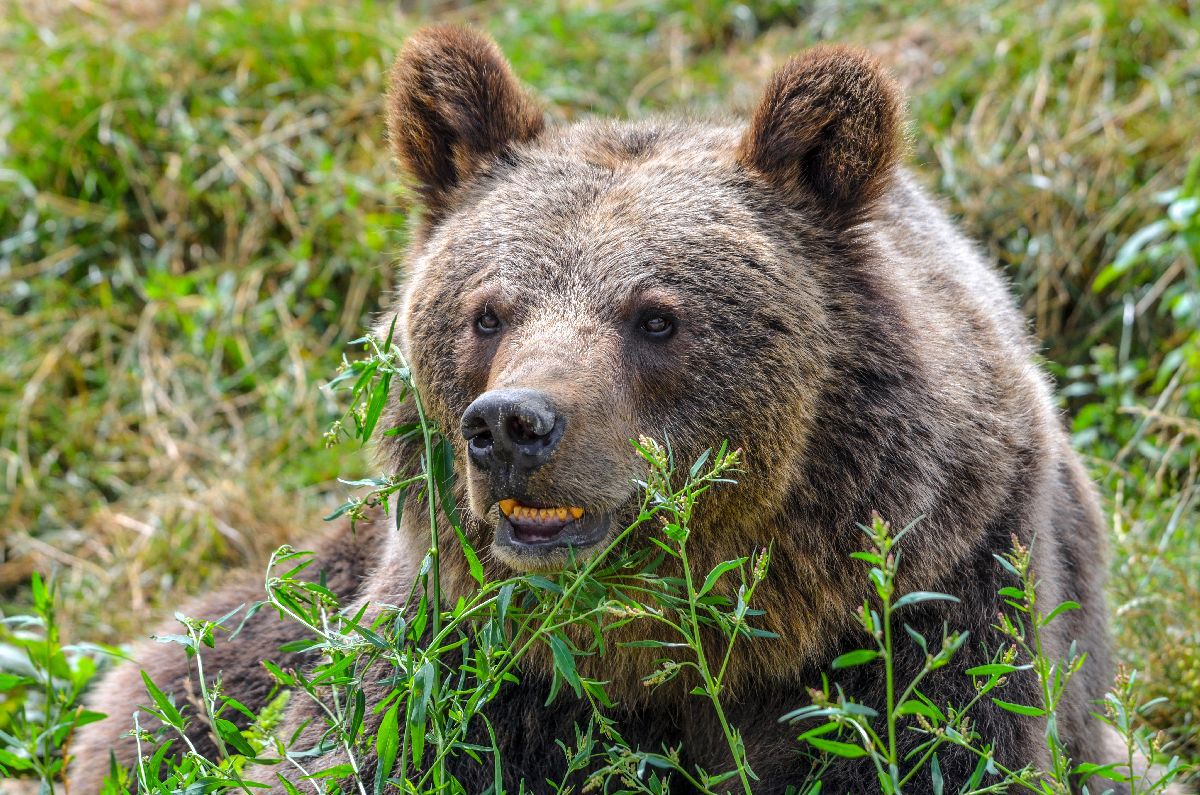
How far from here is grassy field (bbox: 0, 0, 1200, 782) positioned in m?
6.52

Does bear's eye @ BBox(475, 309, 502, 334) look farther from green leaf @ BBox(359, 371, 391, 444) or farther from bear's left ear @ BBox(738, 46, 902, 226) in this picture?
bear's left ear @ BBox(738, 46, 902, 226)

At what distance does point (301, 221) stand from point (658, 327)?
4.77 metres

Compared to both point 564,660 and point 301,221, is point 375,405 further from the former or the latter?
point 301,221

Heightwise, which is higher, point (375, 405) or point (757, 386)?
point (375, 405)

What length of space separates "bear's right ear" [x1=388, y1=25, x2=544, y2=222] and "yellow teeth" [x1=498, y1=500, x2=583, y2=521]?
1266mm

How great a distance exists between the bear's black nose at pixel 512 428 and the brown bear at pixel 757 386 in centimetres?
10

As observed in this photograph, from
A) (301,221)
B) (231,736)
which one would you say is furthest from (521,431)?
(301,221)

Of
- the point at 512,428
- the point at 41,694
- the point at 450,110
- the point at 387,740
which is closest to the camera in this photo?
the point at 387,740

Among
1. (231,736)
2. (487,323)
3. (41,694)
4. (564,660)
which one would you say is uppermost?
(487,323)

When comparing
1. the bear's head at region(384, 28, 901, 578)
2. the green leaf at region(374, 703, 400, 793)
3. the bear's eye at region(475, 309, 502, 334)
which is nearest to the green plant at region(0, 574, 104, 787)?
the green leaf at region(374, 703, 400, 793)

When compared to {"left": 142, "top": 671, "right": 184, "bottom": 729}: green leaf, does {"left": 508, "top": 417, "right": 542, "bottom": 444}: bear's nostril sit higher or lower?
higher

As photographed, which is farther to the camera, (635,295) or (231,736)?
(635,295)

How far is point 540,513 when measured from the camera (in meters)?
3.31

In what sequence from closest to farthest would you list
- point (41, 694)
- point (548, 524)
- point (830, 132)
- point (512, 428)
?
point (512, 428)
point (548, 524)
point (830, 132)
point (41, 694)
